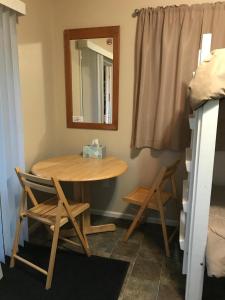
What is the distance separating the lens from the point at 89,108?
110 inches

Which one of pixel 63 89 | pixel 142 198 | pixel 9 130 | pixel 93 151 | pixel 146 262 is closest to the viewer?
pixel 9 130

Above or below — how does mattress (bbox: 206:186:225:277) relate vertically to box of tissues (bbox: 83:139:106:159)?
below

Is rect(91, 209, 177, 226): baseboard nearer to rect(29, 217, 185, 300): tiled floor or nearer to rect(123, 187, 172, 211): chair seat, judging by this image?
rect(29, 217, 185, 300): tiled floor

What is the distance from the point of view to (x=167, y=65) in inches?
93.1

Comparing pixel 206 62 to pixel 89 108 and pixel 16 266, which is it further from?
pixel 16 266

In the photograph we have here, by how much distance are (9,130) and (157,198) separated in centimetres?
136

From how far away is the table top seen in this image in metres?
2.07

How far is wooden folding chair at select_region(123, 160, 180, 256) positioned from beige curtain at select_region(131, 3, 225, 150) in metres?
0.40

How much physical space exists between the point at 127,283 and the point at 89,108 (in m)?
1.74

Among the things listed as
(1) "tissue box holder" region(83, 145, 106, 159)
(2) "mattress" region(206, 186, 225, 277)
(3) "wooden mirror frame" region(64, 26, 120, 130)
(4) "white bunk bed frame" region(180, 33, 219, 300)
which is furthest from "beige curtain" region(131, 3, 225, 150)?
(2) "mattress" region(206, 186, 225, 277)

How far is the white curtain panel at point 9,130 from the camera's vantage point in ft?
6.36

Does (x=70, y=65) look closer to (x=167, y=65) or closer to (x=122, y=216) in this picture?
(x=167, y=65)

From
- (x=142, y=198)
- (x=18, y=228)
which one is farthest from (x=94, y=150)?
(x=18, y=228)

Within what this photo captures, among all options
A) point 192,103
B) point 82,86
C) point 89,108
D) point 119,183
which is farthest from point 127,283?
point 82,86
